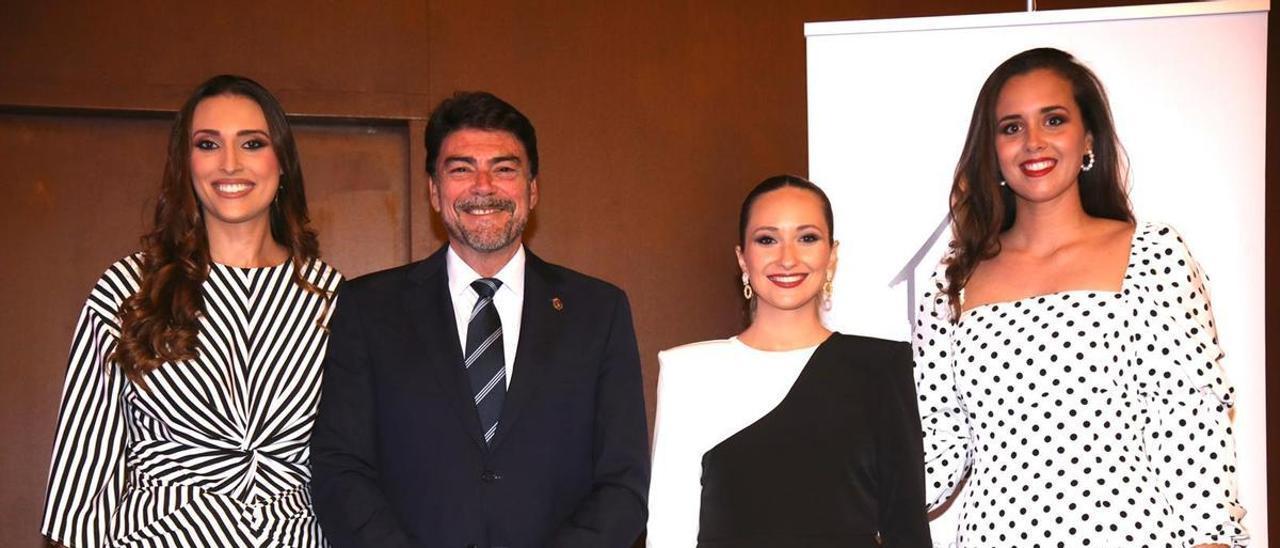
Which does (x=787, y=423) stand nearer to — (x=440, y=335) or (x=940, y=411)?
(x=940, y=411)

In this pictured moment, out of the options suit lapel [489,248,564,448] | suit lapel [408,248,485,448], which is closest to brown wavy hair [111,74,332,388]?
suit lapel [408,248,485,448]

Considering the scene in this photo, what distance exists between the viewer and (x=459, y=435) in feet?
8.84

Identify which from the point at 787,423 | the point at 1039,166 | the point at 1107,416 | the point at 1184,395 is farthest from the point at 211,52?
the point at 1184,395

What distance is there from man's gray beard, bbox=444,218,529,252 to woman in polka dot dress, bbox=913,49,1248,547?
100 centimetres

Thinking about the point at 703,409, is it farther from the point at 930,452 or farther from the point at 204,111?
the point at 204,111

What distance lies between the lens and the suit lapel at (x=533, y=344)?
8.91ft

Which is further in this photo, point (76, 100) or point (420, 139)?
Answer: point (420, 139)

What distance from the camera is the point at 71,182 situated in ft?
13.4

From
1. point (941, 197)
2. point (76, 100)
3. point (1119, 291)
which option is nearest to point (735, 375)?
point (1119, 291)

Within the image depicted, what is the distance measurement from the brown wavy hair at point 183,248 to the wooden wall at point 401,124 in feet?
4.04

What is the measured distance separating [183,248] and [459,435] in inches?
29.8

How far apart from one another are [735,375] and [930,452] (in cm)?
50

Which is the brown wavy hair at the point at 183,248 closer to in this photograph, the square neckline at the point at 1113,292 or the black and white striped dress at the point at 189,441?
the black and white striped dress at the point at 189,441

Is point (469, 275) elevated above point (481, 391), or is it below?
above
